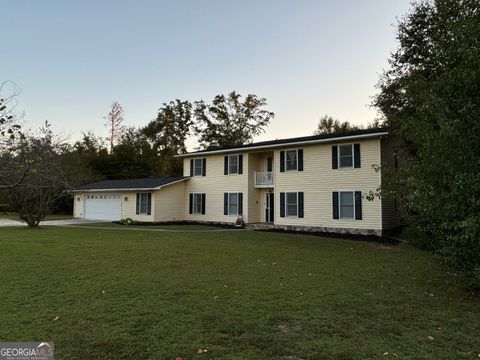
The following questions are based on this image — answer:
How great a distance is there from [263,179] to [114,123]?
2751cm

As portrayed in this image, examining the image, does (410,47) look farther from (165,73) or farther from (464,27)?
(165,73)

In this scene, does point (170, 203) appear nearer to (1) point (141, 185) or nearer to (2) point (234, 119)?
(1) point (141, 185)

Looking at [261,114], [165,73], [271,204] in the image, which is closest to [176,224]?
[271,204]

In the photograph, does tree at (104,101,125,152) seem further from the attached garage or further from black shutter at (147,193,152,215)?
black shutter at (147,193,152,215)

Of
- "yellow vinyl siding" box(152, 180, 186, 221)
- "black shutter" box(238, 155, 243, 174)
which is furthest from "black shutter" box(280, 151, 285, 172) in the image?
"yellow vinyl siding" box(152, 180, 186, 221)

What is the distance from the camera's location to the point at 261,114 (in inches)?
1612

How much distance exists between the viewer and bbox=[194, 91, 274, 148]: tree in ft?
133

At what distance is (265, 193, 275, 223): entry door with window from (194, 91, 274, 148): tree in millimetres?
19581

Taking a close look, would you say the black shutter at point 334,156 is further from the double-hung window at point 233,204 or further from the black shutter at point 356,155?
the double-hung window at point 233,204

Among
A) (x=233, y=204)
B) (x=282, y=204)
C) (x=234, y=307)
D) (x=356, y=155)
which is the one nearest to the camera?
(x=234, y=307)

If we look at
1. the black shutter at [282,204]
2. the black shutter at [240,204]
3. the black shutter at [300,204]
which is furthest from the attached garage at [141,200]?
the black shutter at [300,204]

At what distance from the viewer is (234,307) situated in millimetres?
5137

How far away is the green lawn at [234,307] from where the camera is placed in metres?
3.70

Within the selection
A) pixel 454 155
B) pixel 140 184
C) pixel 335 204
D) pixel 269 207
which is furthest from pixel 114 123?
pixel 454 155
